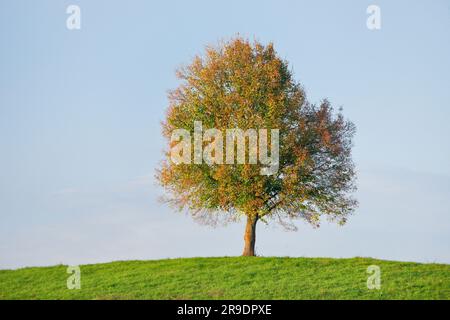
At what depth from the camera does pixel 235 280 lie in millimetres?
30359

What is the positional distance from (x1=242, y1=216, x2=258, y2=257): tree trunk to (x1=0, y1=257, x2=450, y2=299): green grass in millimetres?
2036

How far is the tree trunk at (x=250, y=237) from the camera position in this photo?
38031mm

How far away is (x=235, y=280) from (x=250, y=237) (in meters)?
7.93

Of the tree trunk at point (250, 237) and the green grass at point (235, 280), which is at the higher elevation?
the tree trunk at point (250, 237)

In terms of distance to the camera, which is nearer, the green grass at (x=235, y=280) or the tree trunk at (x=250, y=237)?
the green grass at (x=235, y=280)

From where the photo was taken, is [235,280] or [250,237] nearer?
[235,280]

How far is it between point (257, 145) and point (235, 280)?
9.28 metres

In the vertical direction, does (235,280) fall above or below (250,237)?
below

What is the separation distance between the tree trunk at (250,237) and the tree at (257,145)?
0.06 m

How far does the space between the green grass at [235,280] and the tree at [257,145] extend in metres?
3.74

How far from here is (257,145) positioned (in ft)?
119

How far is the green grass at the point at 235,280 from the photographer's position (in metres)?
27.9

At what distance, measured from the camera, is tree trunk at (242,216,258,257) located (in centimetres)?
3803
